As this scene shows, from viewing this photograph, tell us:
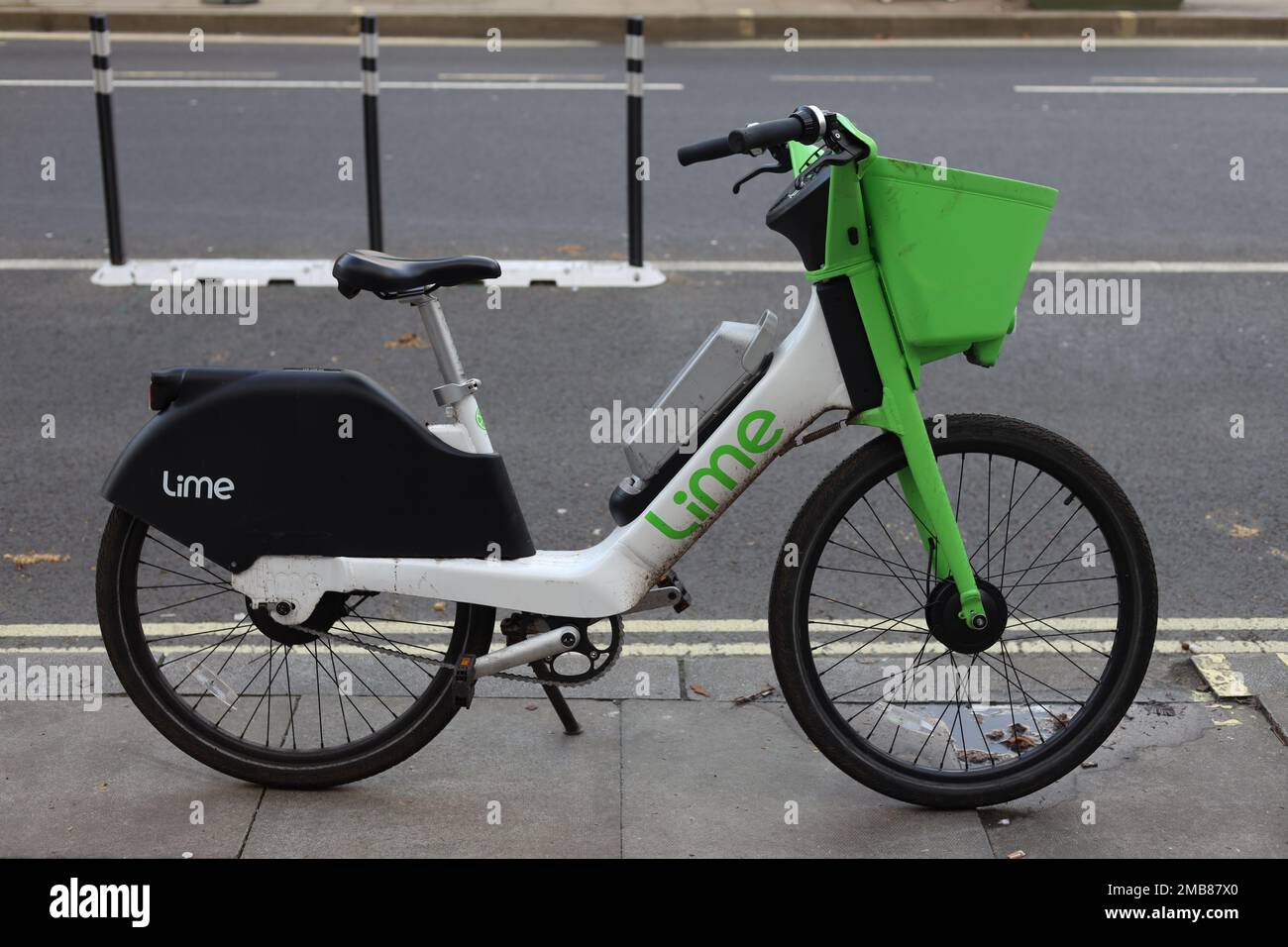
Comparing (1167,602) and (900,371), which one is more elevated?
(900,371)

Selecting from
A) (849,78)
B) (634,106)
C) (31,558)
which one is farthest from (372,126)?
(849,78)

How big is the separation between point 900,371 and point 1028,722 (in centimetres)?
124

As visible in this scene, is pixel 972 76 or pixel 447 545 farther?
pixel 972 76

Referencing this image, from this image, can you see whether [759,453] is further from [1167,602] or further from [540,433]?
[540,433]

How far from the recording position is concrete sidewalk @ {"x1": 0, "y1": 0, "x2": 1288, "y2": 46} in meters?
16.1

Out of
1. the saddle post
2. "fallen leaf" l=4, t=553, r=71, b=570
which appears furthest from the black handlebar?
"fallen leaf" l=4, t=553, r=71, b=570

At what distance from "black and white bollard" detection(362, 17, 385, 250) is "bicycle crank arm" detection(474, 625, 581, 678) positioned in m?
5.04

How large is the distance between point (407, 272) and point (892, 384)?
3.84ft

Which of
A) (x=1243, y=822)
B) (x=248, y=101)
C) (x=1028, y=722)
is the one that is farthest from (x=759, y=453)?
(x=248, y=101)

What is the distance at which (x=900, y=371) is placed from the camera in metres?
3.72

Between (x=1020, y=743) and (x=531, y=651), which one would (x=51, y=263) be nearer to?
(x=531, y=651)

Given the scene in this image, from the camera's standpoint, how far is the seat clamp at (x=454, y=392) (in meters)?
3.81

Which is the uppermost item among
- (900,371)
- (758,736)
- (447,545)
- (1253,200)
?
(1253,200)

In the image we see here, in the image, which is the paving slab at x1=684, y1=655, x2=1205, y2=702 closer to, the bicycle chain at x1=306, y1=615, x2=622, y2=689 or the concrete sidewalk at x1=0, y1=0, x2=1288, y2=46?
the bicycle chain at x1=306, y1=615, x2=622, y2=689
